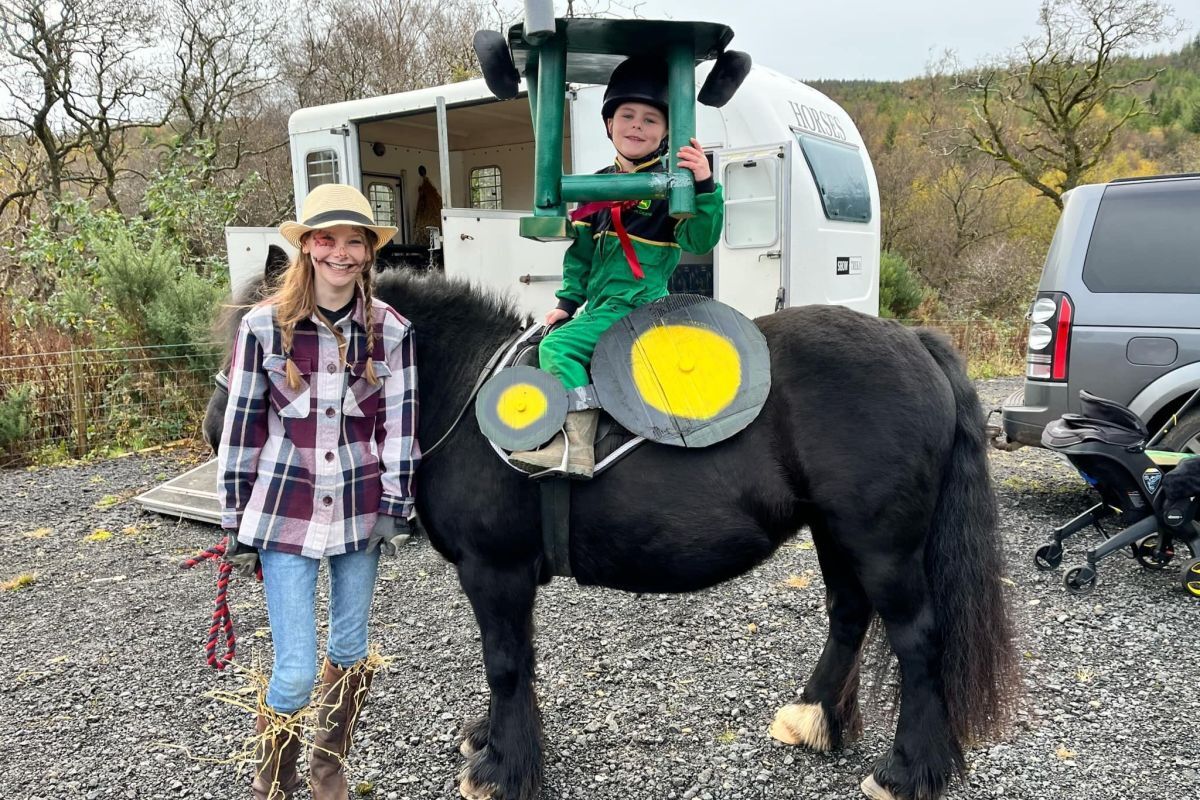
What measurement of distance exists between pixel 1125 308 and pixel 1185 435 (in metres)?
0.79

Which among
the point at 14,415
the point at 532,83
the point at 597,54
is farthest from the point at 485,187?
the point at 597,54

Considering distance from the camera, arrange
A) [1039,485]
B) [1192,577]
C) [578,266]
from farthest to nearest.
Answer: [1039,485] < [1192,577] < [578,266]

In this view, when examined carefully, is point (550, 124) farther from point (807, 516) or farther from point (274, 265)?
point (807, 516)

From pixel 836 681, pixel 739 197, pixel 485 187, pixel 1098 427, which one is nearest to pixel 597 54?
pixel 836 681

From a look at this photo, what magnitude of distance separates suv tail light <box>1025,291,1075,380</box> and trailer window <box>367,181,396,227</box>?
695 centimetres

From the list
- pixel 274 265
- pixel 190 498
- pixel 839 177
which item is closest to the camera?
pixel 274 265

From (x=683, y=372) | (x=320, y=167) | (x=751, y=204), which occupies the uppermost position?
(x=320, y=167)

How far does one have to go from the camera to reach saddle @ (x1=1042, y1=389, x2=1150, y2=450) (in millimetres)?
3727

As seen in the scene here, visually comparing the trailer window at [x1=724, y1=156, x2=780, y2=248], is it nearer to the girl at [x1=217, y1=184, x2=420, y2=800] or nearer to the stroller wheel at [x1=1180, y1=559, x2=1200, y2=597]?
the stroller wheel at [x1=1180, y1=559, x2=1200, y2=597]

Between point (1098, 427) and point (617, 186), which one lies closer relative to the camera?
point (617, 186)

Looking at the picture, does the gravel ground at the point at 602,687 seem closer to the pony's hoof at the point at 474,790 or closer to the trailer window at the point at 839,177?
the pony's hoof at the point at 474,790

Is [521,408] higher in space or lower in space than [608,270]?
lower

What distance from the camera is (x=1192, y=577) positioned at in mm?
3594

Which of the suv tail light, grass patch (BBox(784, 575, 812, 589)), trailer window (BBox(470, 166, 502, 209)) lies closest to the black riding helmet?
grass patch (BBox(784, 575, 812, 589))
